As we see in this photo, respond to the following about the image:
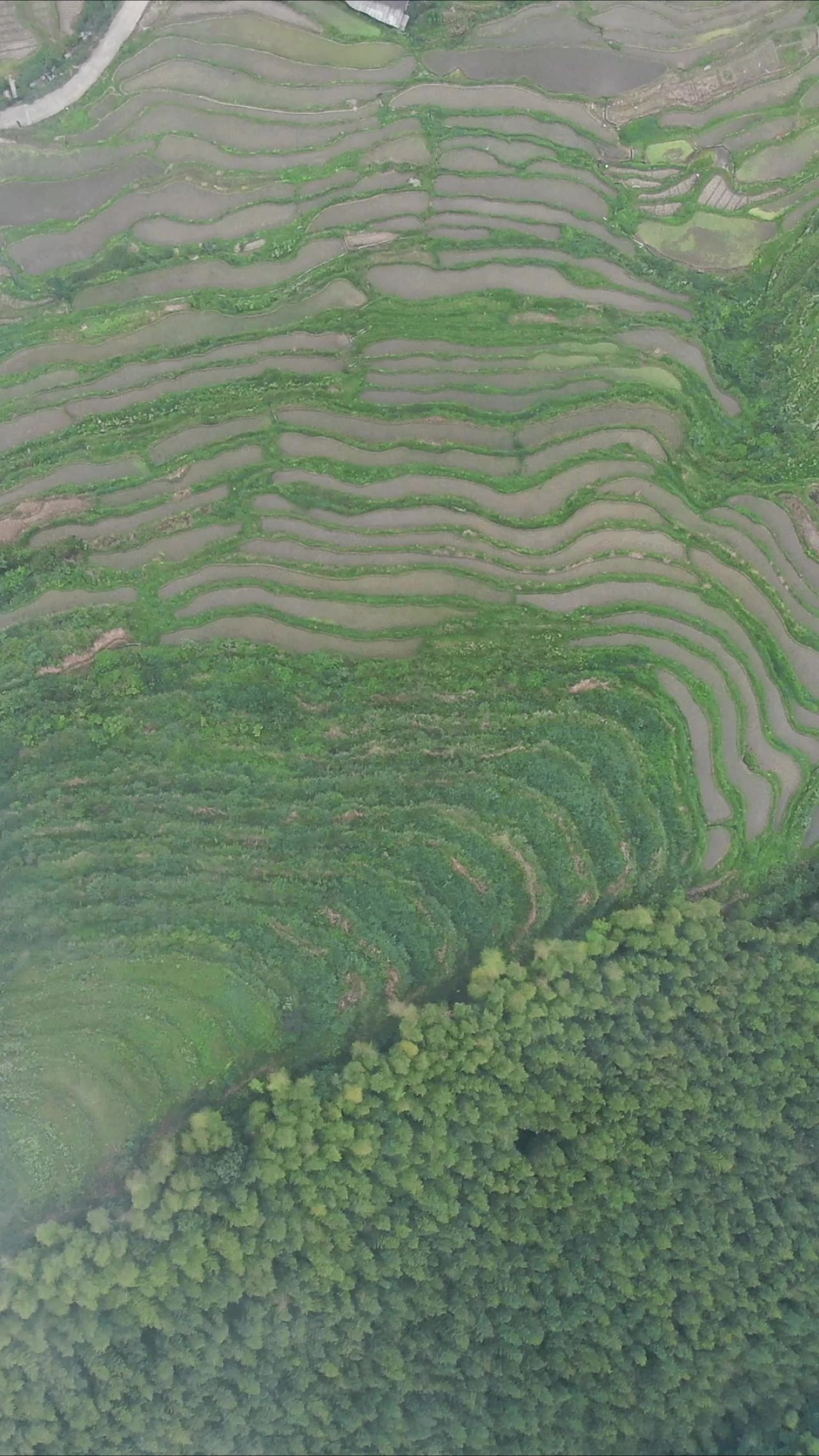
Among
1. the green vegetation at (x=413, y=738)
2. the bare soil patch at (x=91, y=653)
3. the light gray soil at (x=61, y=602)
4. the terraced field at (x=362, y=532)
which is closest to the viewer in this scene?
the green vegetation at (x=413, y=738)

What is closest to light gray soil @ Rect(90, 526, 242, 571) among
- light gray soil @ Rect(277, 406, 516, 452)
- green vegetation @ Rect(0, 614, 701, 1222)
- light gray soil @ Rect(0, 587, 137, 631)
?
light gray soil @ Rect(0, 587, 137, 631)

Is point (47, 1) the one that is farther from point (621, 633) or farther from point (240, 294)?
Result: point (621, 633)

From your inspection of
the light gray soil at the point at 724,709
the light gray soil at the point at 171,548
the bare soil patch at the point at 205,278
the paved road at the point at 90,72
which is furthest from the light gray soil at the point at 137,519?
the paved road at the point at 90,72

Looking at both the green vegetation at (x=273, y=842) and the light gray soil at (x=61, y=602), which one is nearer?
the green vegetation at (x=273, y=842)

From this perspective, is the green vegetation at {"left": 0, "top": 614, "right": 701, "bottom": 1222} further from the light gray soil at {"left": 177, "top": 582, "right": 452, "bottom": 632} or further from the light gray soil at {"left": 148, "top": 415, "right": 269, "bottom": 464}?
the light gray soil at {"left": 148, "top": 415, "right": 269, "bottom": 464}

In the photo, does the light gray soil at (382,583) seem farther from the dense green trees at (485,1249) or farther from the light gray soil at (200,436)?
the dense green trees at (485,1249)
